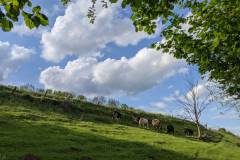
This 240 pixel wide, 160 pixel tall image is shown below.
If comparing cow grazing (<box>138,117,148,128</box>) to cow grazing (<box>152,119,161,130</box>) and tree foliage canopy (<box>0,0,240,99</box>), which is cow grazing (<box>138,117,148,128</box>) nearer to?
cow grazing (<box>152,119,161,130</box>)

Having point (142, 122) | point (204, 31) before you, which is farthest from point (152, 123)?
point (204, 31)

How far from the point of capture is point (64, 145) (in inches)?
1455

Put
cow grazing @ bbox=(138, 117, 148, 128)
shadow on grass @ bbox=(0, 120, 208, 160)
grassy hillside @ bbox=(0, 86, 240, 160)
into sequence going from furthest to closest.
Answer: cow grazing @ bbox=(138, 117, 148, 128)
grassy hillside @ bbox=(0, 86, 240, 160)
shadow on grass @ bbox=(0, 120, 208, 160)

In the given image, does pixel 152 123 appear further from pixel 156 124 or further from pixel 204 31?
pixel 204 31

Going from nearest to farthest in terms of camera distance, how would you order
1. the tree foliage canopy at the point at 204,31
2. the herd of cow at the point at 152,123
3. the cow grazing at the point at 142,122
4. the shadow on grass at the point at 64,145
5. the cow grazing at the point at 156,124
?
the tree foliage canopy at the point at 204,31, the shadow on grass at the point at 64,145, the herd of cow at the point at 152,123, the cow grazing at the point at 142,122, the cow grazing at the point at 156,124

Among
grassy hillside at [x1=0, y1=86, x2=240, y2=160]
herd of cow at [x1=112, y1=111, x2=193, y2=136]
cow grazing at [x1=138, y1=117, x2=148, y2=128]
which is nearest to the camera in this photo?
grassy hillside at [x1=0, y1=86, x2=240, y2=160]

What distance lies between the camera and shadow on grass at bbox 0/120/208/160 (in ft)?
107

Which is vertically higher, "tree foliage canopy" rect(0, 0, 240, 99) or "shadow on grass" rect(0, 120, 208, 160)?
"tree foliage canopy" rect(0, 0, 240, 99)

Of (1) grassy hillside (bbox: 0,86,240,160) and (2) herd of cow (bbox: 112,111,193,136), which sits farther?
(2) herd of cow (bbox: 112,111,193,136)

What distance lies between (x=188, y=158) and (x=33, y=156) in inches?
658

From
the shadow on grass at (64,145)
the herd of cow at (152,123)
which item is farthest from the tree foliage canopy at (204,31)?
the herd of cow at (152,123)

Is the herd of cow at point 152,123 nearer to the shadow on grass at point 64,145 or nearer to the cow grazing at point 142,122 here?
the cow grazing at point 142,122

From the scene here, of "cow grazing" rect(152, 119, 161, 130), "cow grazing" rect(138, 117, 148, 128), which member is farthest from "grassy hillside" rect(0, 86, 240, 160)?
"cow grazing" rect(152, 119, 161, 130)

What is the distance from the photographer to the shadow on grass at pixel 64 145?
3252cm
